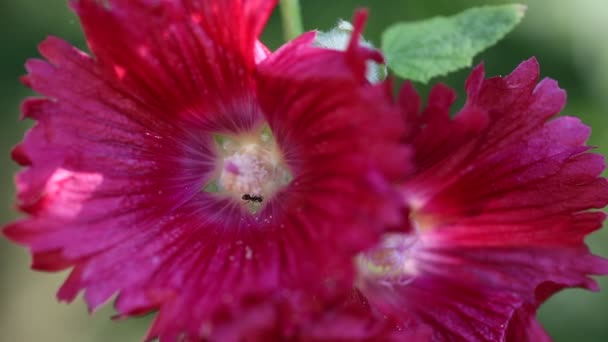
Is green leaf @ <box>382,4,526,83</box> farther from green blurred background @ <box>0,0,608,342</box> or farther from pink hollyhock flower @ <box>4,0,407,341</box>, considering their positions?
green blurred background @ <box>0,0,608,342</box>

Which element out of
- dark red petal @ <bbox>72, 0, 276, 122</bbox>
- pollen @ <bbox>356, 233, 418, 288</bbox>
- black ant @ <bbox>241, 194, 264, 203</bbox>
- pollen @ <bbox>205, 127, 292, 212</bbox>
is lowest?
pollen @ <bbox>356, 233, 418, 288</bbox>

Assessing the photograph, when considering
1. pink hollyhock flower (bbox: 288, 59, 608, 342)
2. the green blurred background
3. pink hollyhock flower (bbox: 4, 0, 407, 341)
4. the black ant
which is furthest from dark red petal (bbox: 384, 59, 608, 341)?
the green blurred background

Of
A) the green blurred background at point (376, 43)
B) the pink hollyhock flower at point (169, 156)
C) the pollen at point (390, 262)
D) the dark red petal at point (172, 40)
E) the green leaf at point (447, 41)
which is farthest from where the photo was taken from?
the green blurred background at point (376, 43)

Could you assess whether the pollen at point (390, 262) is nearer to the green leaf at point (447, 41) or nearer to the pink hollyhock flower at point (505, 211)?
the pink hollyhock flower at point (505, 211)

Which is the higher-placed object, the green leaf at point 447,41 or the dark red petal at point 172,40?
the dark red petal at point 172,40

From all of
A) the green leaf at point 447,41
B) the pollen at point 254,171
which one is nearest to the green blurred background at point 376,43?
the pollen at point 254,171

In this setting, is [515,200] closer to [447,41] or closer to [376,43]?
[447,41]

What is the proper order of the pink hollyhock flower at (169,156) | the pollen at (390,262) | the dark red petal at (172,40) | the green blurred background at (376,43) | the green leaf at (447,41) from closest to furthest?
the pink hollyhock flower at (169,156) < the dark red petal at (172,40) < the pollen at (390,262) < the green leaf at (447,41) < the green blurred background at (376,43)
